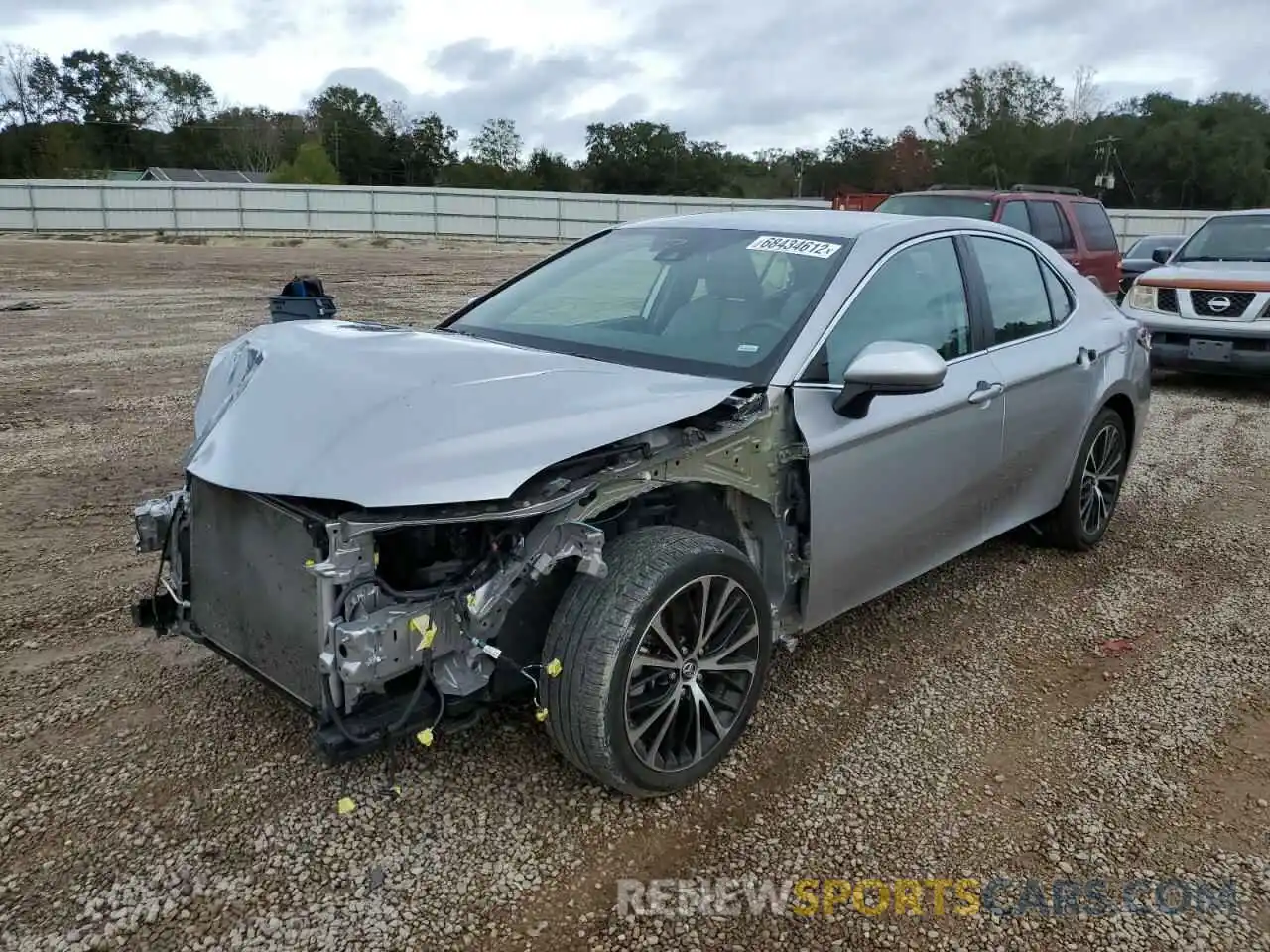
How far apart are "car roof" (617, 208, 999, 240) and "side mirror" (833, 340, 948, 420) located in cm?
79

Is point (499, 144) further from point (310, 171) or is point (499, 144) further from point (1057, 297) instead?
point (1057, 297)

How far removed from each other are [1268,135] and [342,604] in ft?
231

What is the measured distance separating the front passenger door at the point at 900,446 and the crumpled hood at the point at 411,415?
444 millimetres

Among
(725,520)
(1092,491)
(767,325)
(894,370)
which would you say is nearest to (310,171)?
(1092,491)

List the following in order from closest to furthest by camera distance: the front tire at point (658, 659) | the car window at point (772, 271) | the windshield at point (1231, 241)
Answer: the front tire at point (658, 659), the car window at point (772, 271), the windshield at point (1231, 241)

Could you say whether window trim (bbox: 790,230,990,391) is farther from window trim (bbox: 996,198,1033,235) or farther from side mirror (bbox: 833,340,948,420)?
window trim (bbox: 996,198,1033,235)

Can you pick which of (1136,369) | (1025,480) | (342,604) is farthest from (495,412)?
(1136,369)

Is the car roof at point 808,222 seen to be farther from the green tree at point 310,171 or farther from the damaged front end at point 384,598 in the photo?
the green tree at point 310,171

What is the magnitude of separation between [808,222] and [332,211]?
31907 mm

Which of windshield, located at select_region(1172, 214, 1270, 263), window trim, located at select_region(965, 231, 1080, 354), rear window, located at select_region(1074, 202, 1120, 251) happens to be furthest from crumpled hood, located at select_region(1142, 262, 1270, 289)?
window trim, located at select_region(965, 231, 1080, 354)

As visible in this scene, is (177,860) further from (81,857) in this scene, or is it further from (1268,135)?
(1268,135)

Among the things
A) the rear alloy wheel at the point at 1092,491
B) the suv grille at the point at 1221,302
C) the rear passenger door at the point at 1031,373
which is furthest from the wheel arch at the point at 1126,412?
the suv grille at the point at 1221,302

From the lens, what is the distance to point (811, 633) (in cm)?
414

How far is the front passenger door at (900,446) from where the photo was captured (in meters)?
3.36
